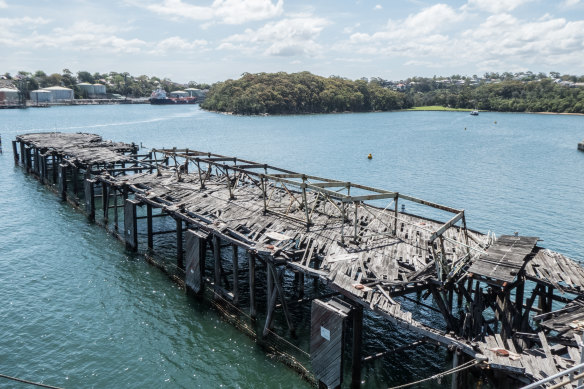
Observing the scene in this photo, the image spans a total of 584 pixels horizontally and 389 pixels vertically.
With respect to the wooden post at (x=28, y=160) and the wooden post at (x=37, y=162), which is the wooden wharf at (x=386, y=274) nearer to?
the wooden post at (x=37, y=162)

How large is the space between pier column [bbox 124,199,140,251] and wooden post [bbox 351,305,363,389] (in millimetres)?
20273

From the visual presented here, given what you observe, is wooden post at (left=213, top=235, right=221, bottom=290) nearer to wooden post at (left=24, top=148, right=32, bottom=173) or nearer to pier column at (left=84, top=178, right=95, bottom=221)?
pier column at (left=84, top=178, right=95, bottom=221)

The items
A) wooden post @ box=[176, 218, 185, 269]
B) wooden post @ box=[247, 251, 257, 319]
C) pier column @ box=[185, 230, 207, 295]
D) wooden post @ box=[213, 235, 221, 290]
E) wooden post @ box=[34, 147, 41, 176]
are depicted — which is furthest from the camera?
wooden post @ box=[34, 147, 41, 176]

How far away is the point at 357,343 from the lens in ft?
54.4

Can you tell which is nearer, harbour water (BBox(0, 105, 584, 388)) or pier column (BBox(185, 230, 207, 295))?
harbour water (BBox(0, 105, 584, 388))

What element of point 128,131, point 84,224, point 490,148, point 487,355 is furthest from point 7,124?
point 487,355

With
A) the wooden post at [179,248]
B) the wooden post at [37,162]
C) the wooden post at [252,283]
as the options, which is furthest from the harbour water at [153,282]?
the wooden post at [37,162]

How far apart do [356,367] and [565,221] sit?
3517 centimetres

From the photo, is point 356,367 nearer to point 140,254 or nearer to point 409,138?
point 140,254

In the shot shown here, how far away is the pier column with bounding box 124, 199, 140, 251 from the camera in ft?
103

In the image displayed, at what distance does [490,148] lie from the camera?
95.3m

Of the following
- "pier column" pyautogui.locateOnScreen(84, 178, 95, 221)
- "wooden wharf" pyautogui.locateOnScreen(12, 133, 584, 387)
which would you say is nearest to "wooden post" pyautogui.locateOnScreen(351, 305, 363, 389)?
"wooden wharf" pyautogui.locateOnScreen(12, 133, 584, 387)

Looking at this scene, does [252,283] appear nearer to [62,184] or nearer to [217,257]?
[217,257]

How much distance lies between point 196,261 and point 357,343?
1158 cm
